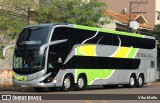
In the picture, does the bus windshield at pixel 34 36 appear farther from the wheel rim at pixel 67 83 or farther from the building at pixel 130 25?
the building at pixel 130 25

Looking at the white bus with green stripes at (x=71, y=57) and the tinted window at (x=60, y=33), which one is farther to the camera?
the tinted window at (x=60, y=33)

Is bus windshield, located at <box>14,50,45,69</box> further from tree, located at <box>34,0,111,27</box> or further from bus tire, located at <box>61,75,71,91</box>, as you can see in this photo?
tree, located at <box>34,0,111,27</box>

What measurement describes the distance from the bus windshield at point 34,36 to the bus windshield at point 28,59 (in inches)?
20.7

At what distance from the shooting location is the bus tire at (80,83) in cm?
2827

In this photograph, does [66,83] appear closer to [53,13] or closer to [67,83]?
[67,83]

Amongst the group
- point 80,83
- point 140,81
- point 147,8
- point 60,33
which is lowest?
point 140,81

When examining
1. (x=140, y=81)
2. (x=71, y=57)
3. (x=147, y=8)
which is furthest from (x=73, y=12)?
(x=147, y=8)

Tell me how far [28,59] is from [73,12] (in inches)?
596

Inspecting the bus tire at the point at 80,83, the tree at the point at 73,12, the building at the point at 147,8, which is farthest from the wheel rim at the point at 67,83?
the building at the point at 147,8

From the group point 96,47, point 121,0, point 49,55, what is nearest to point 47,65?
point 49,55

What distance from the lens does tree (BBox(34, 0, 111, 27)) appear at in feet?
133

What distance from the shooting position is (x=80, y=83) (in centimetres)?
2862

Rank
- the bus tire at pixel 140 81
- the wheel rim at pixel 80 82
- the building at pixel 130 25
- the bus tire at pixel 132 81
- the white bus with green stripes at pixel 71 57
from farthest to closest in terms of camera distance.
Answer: the building at pixel 130 25 < the bus tire at pixel 140 81 < the bus tire at pixel 132 81 < the wheel rim at pixel 80 82 < the white bus with green stripes at pixel 71 57

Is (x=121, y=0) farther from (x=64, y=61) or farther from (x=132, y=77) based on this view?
(x=64, y=61)
